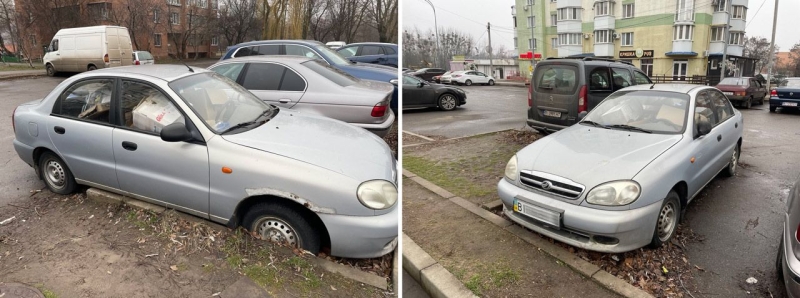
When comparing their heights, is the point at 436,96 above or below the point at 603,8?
below

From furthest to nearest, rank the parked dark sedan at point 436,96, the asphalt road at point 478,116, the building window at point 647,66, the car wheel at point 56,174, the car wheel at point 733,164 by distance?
the parked dark sedan at point 436,96 < the building window at point 647,66 < the asphalt road at point 478,116 < the car wheel at point 733,164 < the car wheel at point 56,174

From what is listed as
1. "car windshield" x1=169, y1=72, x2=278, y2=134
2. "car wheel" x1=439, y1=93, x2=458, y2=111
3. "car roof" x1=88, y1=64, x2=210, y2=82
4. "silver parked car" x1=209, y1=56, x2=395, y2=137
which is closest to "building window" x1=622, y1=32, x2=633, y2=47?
"silver parked car" x1=209, y1=56, x2=395, y2=137

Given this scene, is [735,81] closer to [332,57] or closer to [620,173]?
[332,57]

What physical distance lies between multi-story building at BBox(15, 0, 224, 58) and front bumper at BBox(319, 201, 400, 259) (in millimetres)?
22838

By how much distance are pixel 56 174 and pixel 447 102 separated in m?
7.82

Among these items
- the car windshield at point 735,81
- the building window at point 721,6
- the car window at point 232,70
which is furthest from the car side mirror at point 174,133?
the car windshield at point 735,81

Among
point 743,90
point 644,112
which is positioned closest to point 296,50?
point 644,112

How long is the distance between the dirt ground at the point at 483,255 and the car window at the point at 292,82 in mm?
1934

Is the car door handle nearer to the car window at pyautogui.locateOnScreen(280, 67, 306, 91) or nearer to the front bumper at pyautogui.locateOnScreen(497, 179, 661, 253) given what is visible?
the car window at pyautogui.locateOnScreen(280, 67, 306, 91)

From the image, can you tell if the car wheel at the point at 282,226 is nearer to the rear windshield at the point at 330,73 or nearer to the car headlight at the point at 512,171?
the car headlight at the point at 512,171

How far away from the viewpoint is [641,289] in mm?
2008

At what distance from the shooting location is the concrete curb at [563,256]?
6.59 feet

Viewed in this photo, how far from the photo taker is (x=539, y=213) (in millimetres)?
2527

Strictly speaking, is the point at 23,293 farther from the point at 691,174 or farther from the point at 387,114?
the point at 691,174
